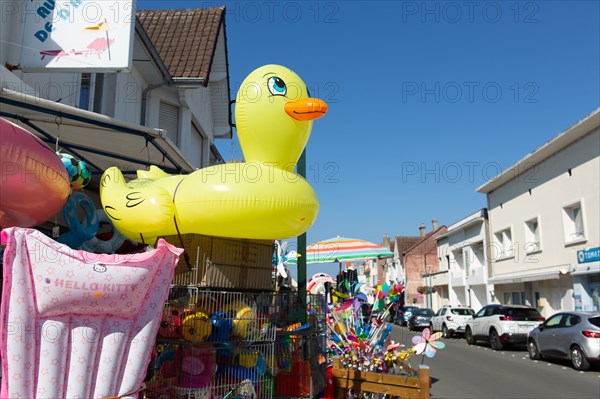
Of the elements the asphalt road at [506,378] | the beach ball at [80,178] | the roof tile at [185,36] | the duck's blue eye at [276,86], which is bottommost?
the asphalt road at [506,378]

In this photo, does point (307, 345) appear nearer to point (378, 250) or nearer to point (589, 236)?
point (378, 250)

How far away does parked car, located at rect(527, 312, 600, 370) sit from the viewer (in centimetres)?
1177

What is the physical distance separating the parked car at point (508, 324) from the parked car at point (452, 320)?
13.8 ft

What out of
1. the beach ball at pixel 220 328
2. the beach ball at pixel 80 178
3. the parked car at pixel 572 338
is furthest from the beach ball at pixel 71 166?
the parked car at pixel 572 338

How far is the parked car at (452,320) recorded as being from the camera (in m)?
22.5

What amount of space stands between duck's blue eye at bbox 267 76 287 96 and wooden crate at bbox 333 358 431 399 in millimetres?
3284

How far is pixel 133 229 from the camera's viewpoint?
16.8 feet

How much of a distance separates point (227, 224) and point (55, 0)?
15.9ft

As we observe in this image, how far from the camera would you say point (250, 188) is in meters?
4.76

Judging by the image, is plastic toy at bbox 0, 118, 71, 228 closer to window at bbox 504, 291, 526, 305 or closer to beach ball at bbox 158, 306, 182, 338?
beach ball at bbox 158, 306, 182, 338

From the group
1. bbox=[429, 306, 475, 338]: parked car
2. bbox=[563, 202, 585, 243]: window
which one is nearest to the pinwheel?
bbox=[563, 202, 585, 243]: window

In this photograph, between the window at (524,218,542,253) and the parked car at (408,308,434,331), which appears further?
the parked car at (408,308,434,331)

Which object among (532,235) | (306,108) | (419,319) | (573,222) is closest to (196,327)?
(306,108)

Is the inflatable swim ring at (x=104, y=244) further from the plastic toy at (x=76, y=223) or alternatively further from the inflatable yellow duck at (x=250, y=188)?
the inflatable yellow duck at (x=250, y=188)
